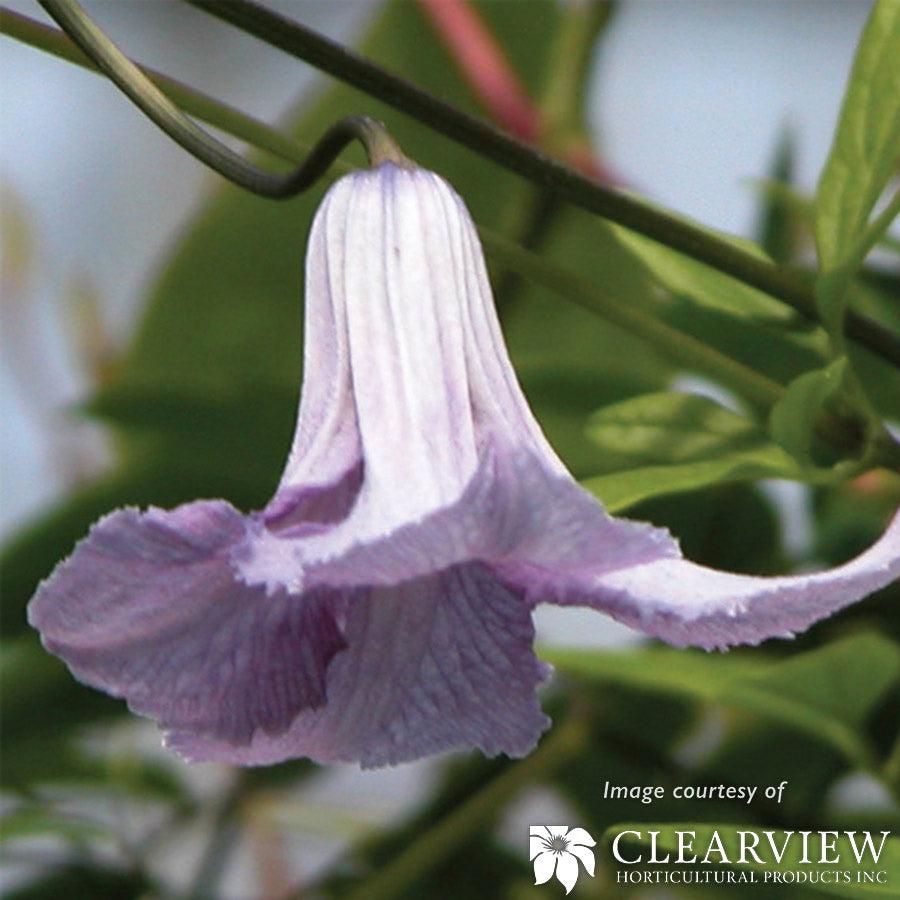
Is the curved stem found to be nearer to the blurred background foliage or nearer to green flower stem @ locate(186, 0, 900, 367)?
green flower stem @ locate(186, 0, 900, 367)

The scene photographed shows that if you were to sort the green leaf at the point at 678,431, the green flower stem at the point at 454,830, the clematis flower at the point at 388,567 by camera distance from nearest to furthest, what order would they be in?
1. the clematis flower at the point at 388,567
2. the green leaf at the point at 678,431
3. the green flower stem at the point at 454,830

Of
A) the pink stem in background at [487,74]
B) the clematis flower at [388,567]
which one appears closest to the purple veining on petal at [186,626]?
the clematis flower at [388,567]

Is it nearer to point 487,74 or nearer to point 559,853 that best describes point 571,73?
point 487,74

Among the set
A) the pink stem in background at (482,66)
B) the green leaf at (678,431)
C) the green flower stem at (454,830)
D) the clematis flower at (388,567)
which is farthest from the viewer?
the pink stem in background at (482,66)

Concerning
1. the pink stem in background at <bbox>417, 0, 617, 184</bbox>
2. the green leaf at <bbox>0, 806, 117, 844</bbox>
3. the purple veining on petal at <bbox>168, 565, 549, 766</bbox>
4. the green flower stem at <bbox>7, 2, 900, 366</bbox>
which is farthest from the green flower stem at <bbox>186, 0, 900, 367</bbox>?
the pink stem in background at <bbox>417, 0, 617, 184</bbox>

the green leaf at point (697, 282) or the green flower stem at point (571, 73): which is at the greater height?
the green leaf at point (697, 282)

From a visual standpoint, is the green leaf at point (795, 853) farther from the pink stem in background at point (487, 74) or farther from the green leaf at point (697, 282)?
the pink stem in background at point (487, 74)
